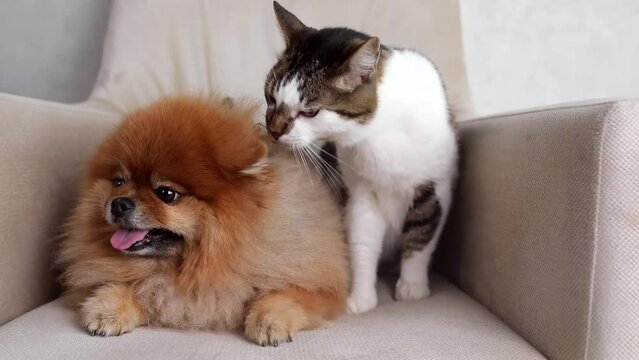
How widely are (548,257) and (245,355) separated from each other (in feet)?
1.78

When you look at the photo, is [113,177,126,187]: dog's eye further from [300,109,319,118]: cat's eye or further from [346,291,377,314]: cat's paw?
[346,291,377,314]: cat's paw

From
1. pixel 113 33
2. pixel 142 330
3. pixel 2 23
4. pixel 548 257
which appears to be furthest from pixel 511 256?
pixel 2 23

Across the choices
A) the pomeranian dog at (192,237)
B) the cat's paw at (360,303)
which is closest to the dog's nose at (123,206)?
the pomeranian dog at (192,237)

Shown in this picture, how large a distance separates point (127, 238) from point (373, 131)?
57cm

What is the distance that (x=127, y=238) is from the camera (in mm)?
1084

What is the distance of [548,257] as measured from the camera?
949mm

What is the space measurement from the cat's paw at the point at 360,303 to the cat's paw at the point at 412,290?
0.27ft

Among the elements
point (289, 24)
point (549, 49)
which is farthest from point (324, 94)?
point (549, 49)

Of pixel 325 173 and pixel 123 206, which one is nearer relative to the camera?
pixel 123 206

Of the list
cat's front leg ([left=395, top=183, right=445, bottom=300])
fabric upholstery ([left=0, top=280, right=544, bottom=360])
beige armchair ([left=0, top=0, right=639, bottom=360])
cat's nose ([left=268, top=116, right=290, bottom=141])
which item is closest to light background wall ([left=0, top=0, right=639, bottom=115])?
beige armchair ([left=0, top=0, right=639, bottom=360])

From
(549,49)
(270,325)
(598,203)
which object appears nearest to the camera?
(598,203)

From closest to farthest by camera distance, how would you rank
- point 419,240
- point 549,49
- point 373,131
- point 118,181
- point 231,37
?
point 118,181, point 373,131, point 419,240, point 231,37, point 549,49

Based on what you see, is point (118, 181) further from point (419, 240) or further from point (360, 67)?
point (419, 240)

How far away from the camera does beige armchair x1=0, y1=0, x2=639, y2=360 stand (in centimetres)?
85
